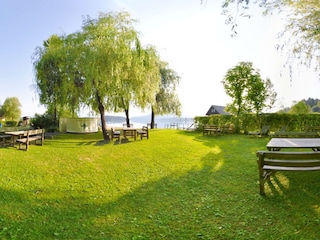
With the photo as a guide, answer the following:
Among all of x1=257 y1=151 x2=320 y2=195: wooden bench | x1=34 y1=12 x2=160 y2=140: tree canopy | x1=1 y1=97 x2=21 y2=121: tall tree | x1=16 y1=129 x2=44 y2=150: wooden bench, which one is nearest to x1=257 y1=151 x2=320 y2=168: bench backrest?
x1=257 y1=151 x2=320 y2=195: wooden bench

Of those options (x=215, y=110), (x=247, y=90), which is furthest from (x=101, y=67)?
(x=215, y=110)

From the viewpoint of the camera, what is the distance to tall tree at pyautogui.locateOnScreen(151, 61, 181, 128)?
2731 centimetres

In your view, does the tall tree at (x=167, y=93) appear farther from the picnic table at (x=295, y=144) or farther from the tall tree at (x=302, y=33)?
the picnic table at (x=295, y=144)

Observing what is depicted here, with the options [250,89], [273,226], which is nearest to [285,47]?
[273,226]

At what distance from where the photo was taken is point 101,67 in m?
12.8

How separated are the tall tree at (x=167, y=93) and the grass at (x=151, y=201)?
19826 mm

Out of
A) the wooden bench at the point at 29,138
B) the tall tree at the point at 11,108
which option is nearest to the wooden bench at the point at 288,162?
the wooden bench at the point at 29,138

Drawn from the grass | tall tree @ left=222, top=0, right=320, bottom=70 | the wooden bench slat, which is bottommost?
the grass

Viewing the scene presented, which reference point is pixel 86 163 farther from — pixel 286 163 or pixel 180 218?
pixel 286 163

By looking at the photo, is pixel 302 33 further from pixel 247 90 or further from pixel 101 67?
pixel 247 90

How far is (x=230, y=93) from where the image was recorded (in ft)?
65.7

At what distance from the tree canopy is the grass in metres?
6.41

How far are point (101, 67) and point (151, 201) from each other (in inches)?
392

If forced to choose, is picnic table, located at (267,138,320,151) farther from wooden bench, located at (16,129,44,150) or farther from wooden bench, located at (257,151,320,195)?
wooden bench, located at (16,129,44,150)
